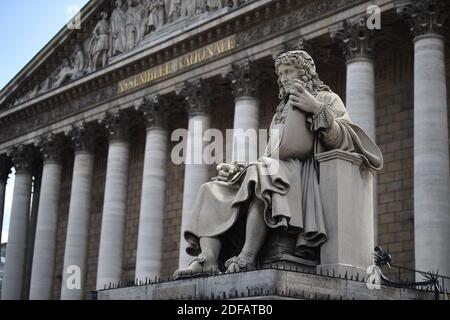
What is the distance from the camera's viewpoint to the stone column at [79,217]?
27688 mm

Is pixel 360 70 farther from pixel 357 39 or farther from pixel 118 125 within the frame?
pixel 118 125

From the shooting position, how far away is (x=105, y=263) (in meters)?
25.7

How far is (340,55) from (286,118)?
1483 cm

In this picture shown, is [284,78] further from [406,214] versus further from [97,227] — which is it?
[97,227]

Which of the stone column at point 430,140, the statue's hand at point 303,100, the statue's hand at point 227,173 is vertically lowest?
the statue's hand at point 227,173

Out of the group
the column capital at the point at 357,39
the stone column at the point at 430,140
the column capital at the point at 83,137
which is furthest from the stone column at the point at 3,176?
the stone column at the point at 430,140

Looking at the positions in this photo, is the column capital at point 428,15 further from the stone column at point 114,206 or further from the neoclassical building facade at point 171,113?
the stone column at point 114,206

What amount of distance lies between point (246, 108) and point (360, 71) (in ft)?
13.0

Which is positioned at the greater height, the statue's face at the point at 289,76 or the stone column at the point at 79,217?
the stone column at the point at 79,217

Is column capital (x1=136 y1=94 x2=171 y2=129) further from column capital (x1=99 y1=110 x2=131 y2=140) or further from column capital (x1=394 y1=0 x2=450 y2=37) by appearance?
column capital (x1=394 y1=0 x2=450 y2=37)

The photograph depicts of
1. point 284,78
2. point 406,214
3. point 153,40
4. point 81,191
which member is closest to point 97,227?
point 81,191

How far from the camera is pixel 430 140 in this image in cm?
1752

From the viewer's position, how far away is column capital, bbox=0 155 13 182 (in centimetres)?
3319

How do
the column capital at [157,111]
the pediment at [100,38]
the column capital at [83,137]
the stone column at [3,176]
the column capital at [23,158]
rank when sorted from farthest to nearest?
1. the stone column at [3,176]
2. the column capital at [23,158]
3. the column capital at [83,137]
4. the pediment at [100,38]
5. the column capital at [157,111]
